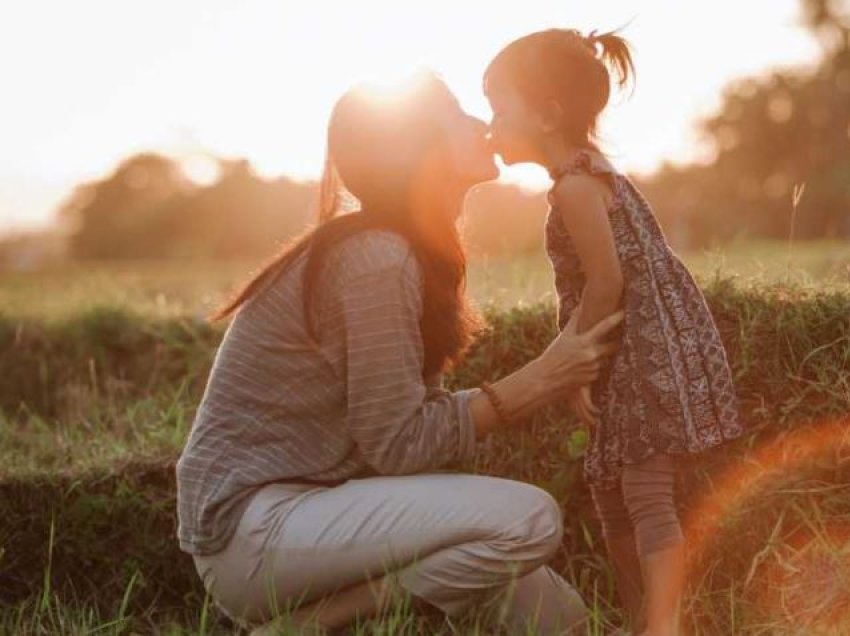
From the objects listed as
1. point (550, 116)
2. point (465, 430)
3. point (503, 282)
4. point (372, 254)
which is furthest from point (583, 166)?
→ point (503, 282)

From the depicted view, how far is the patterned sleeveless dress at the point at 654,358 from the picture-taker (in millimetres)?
3115

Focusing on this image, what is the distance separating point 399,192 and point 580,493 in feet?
4.62

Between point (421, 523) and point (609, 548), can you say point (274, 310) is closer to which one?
point (421, 523)

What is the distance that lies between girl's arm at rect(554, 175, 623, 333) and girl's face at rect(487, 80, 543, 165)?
0.18 meters

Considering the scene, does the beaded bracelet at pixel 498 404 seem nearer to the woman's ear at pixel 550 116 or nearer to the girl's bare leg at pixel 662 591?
the girl's bare leg at pixel 662 591

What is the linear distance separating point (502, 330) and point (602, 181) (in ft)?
3.56

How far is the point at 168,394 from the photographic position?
5.76 meters

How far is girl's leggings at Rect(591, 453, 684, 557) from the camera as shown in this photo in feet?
10.1

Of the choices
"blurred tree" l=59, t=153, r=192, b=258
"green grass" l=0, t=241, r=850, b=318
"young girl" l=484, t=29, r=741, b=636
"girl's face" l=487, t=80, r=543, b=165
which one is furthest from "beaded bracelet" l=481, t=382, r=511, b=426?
"blurred tree" l=59, t=153, r=192, b=258

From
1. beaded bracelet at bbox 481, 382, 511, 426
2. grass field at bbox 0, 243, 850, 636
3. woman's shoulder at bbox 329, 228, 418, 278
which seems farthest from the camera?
grass field at bbox 0, 243, 850, 636

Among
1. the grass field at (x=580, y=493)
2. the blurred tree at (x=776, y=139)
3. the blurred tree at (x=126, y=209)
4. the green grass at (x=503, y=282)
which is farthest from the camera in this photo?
the blurred tree at (x=126, y=209)

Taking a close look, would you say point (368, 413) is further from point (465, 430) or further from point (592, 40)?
point (592, 40)

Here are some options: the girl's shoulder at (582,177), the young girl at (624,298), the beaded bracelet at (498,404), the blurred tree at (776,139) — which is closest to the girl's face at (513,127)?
→ the young girl at (624,298)

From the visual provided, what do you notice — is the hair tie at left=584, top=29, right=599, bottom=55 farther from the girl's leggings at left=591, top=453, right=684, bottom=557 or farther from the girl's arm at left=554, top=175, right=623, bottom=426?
the girl's leggings at left=591, top=453, right=684, bottom=557
